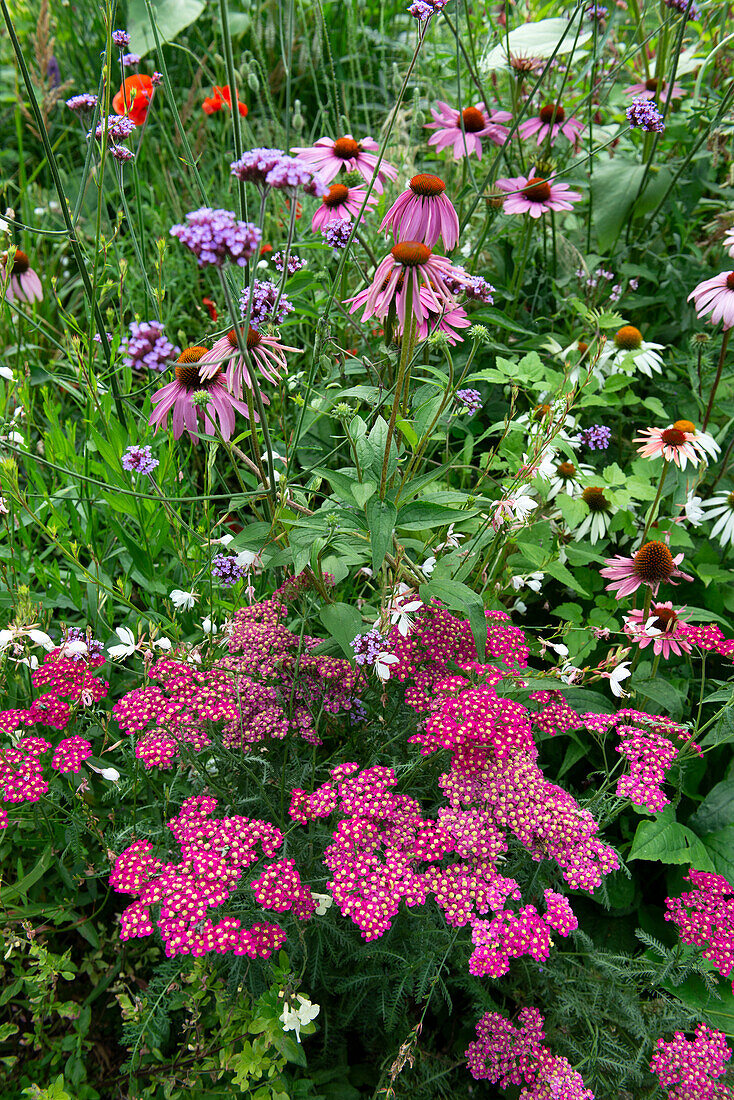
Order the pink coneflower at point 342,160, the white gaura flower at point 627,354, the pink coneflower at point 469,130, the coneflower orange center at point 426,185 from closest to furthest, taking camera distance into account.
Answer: the coneflower orange center at point 426,185, the pink coneflower at point 342,160, the white gaura flower at point 627,354, the pink coneflower at point 469,130

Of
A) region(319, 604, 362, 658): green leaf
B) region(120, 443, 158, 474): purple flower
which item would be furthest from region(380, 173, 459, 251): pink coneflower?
region(319, 604, 362, 658): green leaf

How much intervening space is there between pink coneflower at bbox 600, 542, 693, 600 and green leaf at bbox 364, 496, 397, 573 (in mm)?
699

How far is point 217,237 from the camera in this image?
1.07 metres

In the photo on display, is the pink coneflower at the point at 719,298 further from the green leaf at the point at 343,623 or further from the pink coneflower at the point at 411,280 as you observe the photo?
the green leaf at the point at 343,623

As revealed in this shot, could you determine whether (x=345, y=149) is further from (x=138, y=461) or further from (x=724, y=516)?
(x=724, y=516)

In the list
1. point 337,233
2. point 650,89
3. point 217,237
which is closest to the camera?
point 217,237

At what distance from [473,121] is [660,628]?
1.84m

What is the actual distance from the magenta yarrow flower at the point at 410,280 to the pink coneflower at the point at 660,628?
31.4 inches

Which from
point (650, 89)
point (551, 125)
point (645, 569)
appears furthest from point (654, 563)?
point (650, 89)

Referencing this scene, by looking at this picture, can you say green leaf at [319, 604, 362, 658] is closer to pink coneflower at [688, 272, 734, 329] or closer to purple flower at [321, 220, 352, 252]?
purple flower at [321, 220, 352, 252]

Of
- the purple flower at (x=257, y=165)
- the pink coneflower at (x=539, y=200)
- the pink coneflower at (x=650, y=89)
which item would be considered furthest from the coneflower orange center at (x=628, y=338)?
the purple flower at (x=257, y=165)

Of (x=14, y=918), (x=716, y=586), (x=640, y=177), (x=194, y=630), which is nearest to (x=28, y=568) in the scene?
(x=194, y=630)

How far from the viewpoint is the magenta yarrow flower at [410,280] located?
1.43 m

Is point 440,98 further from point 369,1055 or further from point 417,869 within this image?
point 369,1055
